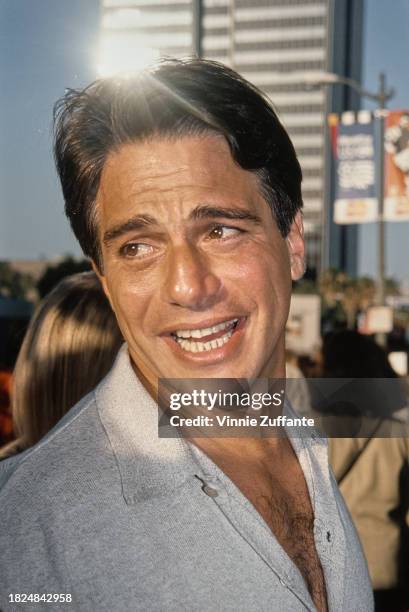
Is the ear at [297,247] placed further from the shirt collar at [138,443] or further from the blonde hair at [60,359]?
the blonde hair at [60,359]

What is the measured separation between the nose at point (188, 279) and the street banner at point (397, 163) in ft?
16.8

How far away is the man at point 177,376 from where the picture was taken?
1.02 metres

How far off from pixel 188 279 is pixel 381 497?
1.56 metres

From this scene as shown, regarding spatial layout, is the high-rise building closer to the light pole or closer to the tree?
the tree

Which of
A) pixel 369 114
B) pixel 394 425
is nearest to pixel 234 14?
pixel 369 114

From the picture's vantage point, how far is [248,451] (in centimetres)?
141

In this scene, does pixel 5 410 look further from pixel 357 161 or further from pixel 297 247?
pixel 357 161

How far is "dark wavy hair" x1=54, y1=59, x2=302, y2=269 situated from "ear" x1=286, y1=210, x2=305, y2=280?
114 millimetres

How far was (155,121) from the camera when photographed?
119 centimetres

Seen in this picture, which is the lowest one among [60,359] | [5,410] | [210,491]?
[5,410]

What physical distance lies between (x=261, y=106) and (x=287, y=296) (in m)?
0.39

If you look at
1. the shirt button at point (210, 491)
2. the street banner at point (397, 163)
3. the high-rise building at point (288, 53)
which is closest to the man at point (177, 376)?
the shirt button at point (210, 491)

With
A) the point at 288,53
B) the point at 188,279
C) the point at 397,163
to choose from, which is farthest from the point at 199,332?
the point at 288,53

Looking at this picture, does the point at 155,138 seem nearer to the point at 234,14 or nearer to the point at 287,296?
the point at 287,296
